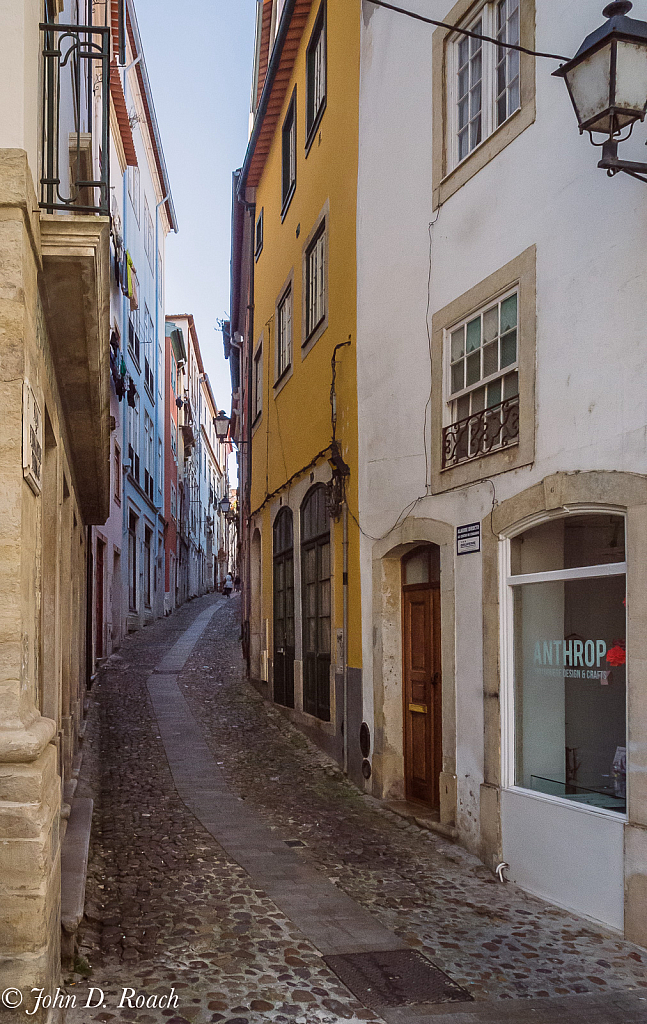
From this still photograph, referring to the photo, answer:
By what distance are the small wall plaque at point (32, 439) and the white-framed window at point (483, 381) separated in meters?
3.96

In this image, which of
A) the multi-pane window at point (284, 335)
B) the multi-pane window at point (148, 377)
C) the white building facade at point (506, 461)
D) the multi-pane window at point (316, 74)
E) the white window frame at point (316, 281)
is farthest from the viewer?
the multi-pane window at point (148, 377)

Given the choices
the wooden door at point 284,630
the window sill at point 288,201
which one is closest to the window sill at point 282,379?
the window sill at point 288,201

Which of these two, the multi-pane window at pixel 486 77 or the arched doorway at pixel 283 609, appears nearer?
the multi-pane window at pixel 486 77

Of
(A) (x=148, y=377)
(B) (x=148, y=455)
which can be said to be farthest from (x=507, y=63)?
(B) (x=148, y=455)

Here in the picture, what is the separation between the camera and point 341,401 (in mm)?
11523

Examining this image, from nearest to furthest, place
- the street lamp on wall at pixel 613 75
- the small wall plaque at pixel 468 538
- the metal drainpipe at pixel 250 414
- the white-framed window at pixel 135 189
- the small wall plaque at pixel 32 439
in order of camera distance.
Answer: the small wall plaque at pixel 32 439
the street lamp on wall at pixel 613 75
the small wall plaque at pixel 468 538
the metal drainpipe at pixel 250 414
the white-framed window at pixel 135 189

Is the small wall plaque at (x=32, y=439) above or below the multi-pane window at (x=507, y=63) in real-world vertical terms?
below

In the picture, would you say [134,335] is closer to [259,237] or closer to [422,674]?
[259,237]

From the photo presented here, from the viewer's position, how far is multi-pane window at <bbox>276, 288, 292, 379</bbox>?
49.9 ft

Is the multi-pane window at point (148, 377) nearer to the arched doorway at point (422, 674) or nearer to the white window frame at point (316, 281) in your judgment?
the white window frame at point (316, 281)

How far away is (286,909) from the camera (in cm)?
627

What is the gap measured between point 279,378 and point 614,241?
968cm

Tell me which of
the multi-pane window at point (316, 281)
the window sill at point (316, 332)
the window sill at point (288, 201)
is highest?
the window sill at point (288, 201)

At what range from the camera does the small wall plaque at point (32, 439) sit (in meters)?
4.23
